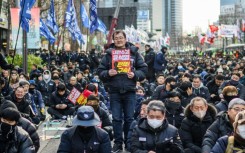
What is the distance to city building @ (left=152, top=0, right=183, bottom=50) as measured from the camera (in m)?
148

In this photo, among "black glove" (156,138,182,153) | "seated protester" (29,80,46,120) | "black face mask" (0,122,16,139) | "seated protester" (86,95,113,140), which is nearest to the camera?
"black face mask" (0,122,16,139)

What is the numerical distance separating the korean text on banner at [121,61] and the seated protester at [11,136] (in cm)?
249

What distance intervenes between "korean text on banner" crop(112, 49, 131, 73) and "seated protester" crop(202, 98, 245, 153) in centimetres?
187

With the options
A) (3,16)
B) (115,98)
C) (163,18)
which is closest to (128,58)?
(115,98)

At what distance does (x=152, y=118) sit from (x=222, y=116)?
124 centimetres

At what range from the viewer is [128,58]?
349 inches

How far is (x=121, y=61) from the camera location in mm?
8844

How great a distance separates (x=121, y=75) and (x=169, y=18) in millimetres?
162547

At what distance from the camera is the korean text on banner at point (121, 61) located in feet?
28.9

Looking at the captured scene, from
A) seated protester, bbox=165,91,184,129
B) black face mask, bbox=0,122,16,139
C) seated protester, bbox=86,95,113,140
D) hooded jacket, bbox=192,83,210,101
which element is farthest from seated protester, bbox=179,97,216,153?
hooded jacket, bbox=192,83,210,101

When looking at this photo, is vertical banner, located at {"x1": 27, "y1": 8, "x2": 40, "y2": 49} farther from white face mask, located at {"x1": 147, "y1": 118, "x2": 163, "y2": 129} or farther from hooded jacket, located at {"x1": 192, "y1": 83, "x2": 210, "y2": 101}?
white face mask, located at {"x1": 147, "y1": 118, "x2": 163, "y2": 129}

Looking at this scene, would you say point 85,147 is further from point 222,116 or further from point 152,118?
point 222,116

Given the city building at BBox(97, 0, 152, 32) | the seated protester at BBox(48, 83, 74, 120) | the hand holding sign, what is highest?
the city building at BBox(97, 0, 152, 32)

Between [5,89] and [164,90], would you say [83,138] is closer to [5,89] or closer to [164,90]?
[164,90]
